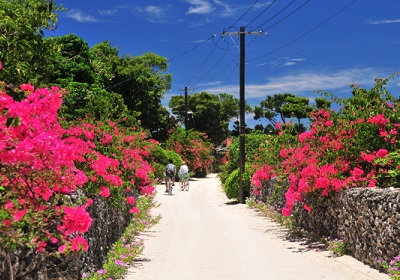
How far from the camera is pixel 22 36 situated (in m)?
7.32

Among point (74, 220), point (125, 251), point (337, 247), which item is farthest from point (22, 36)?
point (337, 247)

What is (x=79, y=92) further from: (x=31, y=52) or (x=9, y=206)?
(x=9, y=206)

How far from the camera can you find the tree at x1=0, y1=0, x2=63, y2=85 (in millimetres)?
6973

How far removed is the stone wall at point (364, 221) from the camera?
7.74 m

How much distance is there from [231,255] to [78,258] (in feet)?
14.8

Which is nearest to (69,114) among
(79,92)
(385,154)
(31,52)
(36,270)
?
(79,92)

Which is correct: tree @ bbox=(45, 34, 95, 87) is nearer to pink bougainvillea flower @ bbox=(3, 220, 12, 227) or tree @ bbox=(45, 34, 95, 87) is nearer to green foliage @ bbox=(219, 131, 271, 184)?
green foliage @ bbox=(219, 131, 271, 184)

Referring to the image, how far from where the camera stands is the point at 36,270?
4902 mm

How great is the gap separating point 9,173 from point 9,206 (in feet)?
1.06

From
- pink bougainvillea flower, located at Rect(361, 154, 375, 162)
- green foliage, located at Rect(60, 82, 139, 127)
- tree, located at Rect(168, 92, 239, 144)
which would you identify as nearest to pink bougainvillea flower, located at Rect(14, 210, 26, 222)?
pink bougainvillea flower, located at Rect(361, 154, 375, 162)

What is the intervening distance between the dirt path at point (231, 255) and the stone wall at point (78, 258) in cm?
76

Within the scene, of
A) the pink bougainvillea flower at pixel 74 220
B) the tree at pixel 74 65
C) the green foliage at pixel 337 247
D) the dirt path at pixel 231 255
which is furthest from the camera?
the tree at pixel 74 65

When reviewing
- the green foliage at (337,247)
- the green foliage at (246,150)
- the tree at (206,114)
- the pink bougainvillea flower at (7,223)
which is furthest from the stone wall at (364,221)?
the tree at (206,114)

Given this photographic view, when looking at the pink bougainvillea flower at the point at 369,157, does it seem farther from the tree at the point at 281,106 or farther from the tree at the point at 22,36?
the tree at the point at 281,106
